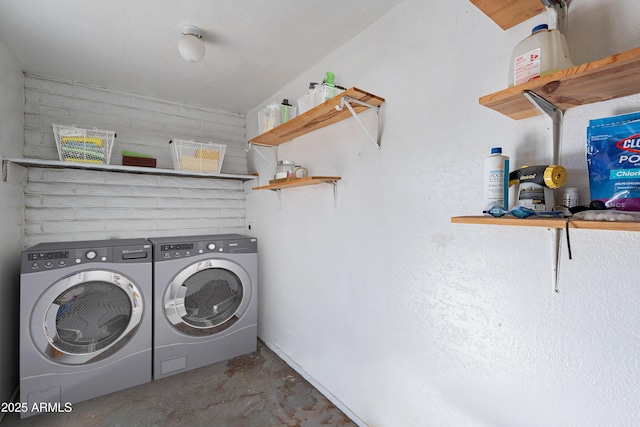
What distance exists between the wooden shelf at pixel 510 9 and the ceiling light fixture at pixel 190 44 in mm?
1438

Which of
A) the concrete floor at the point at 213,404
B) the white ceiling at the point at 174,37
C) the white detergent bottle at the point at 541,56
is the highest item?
the white ceiling at the point at 174,37

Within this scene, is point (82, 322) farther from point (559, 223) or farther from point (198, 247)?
point (559, 223)

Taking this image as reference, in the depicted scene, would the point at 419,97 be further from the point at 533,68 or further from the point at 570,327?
the point at 570,327

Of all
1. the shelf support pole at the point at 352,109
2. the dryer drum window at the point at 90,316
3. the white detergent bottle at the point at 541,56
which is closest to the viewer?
the white detergent bottle at the point at 541,56

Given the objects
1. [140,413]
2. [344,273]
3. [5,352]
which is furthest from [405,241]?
[5,352]

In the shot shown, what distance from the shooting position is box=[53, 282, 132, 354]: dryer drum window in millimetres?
1963

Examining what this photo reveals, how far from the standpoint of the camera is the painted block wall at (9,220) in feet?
6.06

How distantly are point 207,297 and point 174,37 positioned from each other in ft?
6.44

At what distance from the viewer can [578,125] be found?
0.93 meters

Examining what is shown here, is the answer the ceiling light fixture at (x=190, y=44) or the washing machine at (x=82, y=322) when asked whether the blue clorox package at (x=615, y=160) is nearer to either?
the ceiling light fixture at (x=190, y=44)

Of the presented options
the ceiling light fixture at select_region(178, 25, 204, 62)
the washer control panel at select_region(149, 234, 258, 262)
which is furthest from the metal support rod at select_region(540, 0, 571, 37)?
the washer control panel at select_region(149, 234, 258, 262)

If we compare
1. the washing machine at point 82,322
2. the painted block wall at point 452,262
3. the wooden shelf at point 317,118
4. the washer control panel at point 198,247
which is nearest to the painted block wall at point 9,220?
the washing machine at point 82,322

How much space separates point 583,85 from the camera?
2.62 ft

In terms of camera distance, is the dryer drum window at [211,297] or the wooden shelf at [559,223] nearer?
the wooden shelf at [559,223]
